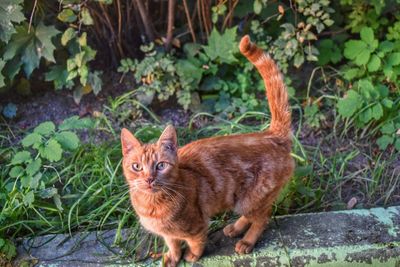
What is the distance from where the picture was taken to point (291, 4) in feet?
13.9

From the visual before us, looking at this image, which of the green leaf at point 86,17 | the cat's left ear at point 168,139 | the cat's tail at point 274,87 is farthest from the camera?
the green leaf at point 86,17

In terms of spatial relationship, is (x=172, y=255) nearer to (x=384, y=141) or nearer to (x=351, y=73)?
(x=384, y=141)

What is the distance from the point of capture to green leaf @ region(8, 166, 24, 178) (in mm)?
3601

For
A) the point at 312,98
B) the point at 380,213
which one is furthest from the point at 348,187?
the point at 312,98

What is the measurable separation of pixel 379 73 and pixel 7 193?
8.60 ft

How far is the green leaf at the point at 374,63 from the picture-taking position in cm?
423

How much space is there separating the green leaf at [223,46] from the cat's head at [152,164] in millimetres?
1486

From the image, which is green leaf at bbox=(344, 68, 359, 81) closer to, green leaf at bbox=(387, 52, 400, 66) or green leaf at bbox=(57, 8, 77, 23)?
green leaf at bbox=(387, 52, 400, 66)

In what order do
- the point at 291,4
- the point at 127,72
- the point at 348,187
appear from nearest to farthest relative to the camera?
1. the point at 348,187
2. the point at 291,4
3. the point at 127,72

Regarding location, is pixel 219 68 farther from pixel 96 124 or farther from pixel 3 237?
pixel 3 237

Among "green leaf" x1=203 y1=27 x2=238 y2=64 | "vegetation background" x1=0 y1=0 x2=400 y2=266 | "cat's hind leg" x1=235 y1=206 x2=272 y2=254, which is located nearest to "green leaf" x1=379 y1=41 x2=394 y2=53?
"vegetation background" x1=0 y1=0 x2=400 y2=266

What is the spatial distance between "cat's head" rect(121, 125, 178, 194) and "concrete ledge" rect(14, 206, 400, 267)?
597 millimetres

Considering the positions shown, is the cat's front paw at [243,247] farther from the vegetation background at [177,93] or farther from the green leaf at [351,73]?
the green leaf at [351,73]

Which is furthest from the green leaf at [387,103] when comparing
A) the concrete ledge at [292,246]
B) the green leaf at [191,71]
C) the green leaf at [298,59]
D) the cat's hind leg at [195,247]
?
the cat's hind leg at [195,247]
